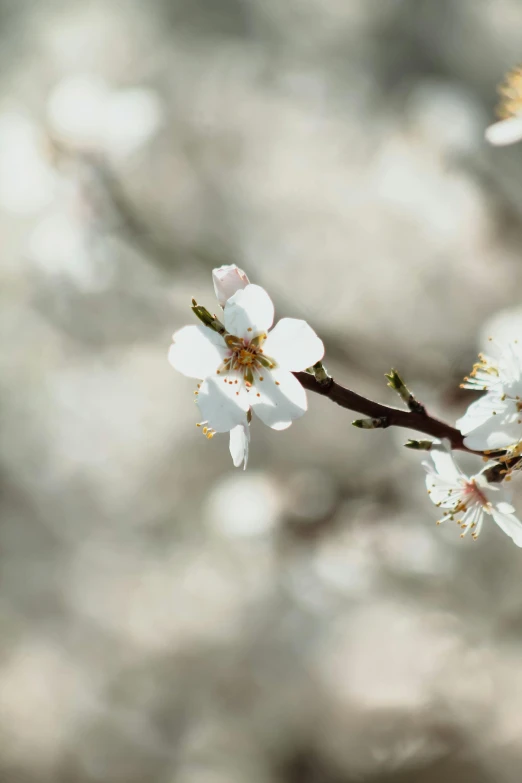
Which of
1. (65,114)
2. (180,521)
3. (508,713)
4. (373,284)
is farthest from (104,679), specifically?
(65,114)

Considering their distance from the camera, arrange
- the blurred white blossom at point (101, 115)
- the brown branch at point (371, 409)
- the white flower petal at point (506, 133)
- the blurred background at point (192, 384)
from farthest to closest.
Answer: the blurred white blossom at point (101, 115), the blurred background at point (192, 384), the white flower petal at point (506, 133), the brown branch at point (371, 409)

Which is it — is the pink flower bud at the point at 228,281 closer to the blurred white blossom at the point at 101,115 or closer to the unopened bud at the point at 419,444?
the unopened bud at the point at 419,444

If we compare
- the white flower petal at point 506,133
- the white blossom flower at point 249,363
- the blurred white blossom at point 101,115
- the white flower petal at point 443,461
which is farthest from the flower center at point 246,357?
the blurred white blossom at point 101,115

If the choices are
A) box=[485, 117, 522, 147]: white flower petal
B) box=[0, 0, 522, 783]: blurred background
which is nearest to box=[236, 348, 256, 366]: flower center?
box=[485, 117, 522, 147]: white flower petal

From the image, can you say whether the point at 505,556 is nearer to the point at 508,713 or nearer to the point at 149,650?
the point at 508,713

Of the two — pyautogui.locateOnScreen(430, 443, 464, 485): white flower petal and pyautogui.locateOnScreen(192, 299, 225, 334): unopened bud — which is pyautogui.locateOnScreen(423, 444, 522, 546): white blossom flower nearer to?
pyautogui.locateOnScreen(430, 443, 464, 485): white flower petal

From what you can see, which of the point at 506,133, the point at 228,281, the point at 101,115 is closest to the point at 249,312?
→ the point at 228,281

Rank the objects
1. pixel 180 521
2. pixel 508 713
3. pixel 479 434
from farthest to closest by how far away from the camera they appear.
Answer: pixel 180 521, pixel 508 713, pixel 479 434
